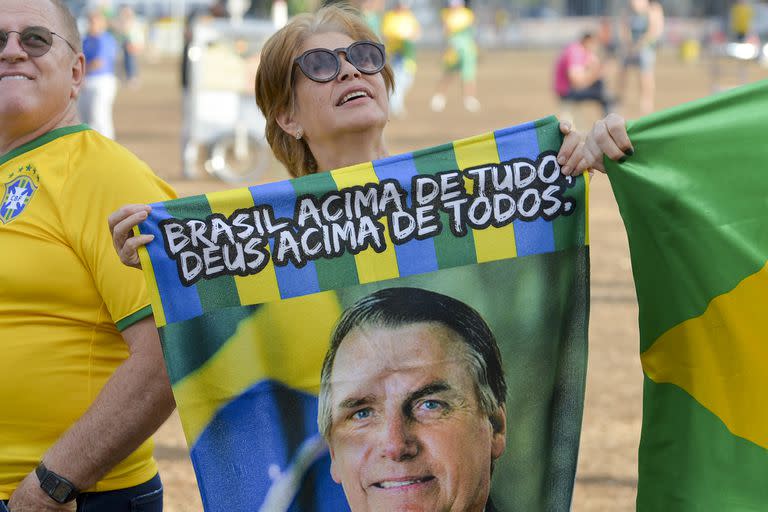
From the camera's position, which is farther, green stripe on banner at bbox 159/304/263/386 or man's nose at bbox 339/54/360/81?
man's nose at bbox 339/54/360/81

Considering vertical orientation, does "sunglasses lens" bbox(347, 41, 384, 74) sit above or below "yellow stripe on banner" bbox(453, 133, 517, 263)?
above

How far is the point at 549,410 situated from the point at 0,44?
1429mm

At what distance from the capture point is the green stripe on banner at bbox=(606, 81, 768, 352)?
257 cm

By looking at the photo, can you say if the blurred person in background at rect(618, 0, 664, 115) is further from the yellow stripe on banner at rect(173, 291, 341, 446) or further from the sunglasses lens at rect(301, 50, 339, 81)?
the yellow stripe on banner at rect(173, 291, 341, 446)

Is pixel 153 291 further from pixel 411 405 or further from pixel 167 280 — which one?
pixel 411 405

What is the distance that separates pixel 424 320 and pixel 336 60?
0.61m

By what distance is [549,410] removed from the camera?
8.63 feet

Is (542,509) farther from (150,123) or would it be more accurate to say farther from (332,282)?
(150,123)

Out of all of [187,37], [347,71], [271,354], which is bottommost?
[187,37]

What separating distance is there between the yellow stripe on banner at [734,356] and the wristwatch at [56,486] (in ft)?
4.33

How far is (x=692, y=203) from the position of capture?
8.45ft

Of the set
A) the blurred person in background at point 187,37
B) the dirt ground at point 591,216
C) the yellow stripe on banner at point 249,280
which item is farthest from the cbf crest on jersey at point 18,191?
the blurred person in background at point 187,37

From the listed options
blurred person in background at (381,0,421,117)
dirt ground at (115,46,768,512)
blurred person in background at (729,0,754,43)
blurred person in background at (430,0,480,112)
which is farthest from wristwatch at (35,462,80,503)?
blurred person in background at (729,0,754,43)

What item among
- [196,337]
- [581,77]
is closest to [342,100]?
[196,337]
